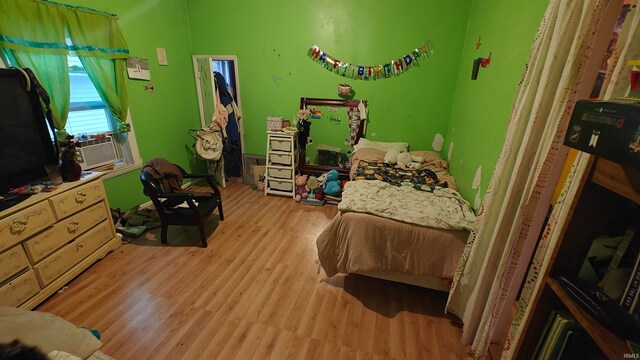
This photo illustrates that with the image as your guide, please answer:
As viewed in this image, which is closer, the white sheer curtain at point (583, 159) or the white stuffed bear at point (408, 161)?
the white sheer curtain at point (583, 159)

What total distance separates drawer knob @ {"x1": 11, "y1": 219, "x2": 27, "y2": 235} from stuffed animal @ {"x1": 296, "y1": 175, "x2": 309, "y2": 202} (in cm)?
250

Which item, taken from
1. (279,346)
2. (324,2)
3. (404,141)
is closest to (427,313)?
(279,346)

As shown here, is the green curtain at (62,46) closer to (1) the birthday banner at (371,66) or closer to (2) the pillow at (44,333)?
(2) the pillow at (44,333)

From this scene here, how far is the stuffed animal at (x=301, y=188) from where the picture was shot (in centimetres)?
361

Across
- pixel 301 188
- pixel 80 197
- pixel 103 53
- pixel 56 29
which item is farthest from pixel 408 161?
pixel 56 29

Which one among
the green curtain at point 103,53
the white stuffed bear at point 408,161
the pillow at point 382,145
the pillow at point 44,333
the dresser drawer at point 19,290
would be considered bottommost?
the dresser drawer at point 19,290

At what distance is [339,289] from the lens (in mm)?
2094

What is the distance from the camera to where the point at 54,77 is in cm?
219

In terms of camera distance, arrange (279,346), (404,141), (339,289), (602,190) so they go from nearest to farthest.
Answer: (602,190) → (279,346) → (339,289) → (404,141)

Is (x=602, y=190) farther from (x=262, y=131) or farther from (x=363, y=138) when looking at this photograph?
(x=262, y=131)

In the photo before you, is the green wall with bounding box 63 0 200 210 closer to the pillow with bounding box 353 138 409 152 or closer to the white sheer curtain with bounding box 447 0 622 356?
the pillow with bounding box 353 138 409 152

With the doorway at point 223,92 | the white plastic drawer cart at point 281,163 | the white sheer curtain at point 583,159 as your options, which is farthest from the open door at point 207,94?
the white sheer curtain at point 583,159

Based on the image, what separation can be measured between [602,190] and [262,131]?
3.75 m

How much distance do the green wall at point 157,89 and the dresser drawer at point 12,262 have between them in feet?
3.85
